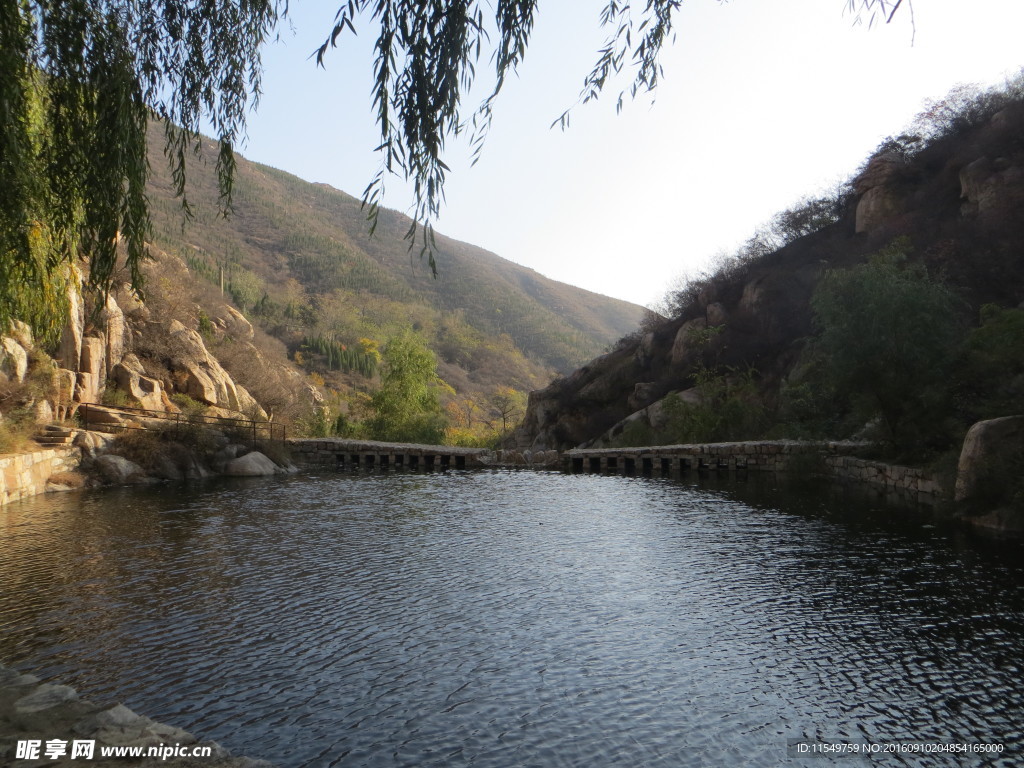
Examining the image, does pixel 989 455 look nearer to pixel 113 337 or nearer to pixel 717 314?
pixel 717 314

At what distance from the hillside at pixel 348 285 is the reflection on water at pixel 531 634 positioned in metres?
58.9

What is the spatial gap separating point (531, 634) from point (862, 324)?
15144 millimetres

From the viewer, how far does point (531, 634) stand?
8.59m

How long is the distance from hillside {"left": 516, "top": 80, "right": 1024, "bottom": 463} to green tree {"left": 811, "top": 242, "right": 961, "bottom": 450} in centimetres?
5

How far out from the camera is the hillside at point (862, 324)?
19.1m

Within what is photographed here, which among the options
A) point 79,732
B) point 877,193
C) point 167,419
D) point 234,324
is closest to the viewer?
point 79,732

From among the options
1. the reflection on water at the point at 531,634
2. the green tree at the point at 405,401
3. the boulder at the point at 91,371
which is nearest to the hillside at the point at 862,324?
the reflection on water at the point at 531,634

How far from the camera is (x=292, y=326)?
7862 cm

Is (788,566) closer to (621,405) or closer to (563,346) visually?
(621,405)

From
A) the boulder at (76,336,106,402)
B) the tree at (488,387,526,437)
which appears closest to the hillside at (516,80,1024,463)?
the boulder at (76,336,106,402)

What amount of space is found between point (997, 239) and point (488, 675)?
29.1 m

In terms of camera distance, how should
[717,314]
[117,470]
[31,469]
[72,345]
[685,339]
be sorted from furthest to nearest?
[717,314], [685,339], [72,345], [117,470], [31,469]

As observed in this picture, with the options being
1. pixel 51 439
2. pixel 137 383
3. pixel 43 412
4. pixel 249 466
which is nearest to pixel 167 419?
pixel 137 383

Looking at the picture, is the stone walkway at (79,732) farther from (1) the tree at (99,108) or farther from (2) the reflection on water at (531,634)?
(1) the tree at (99,108)
